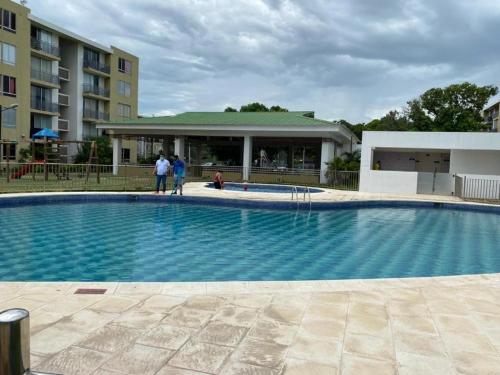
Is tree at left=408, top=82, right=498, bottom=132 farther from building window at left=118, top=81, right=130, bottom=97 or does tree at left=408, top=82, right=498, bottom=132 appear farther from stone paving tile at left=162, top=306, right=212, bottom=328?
stone paving tile at left=162, top=306, right=212, bottom=328

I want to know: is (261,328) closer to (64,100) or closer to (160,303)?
(160,303)

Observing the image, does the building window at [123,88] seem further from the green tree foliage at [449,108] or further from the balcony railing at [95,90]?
the green tree foliage at [449,108]

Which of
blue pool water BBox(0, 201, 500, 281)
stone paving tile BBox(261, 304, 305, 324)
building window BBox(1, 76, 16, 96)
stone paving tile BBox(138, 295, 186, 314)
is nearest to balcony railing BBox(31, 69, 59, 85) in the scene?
building window BBox(1, 76, 16, 96)

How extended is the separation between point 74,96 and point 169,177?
2132cm

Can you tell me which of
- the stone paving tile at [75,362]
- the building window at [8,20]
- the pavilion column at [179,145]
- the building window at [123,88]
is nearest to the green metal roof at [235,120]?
the pavilion column at [179,145]

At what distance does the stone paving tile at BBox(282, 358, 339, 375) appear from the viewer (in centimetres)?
303

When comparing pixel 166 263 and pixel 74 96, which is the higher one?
pixel 74 96

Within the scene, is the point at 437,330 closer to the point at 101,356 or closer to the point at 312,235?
Answer: the point at 101,356

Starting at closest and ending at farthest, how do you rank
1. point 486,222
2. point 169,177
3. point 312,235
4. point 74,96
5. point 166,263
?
point 166,263 → point 312,235 → point 486,222 → point 169,177 → point 74,96

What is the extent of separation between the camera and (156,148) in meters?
57.0

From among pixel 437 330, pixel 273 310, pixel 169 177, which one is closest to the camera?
pixel 437 330

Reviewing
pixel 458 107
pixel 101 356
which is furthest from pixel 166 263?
pixel 458 107

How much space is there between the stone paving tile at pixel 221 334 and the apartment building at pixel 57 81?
2545cm

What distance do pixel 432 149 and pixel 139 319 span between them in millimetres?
21486
